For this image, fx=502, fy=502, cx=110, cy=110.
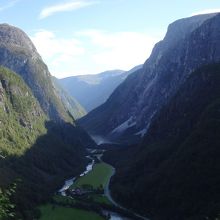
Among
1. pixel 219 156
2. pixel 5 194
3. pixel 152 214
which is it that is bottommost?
pixel 152 214

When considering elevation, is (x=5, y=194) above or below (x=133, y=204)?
above

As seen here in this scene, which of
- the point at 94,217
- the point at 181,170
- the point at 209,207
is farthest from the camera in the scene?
the point at 181,170

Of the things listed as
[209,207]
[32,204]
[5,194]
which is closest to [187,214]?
[209,207]

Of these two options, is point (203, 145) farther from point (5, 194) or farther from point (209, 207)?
point (5, 194)

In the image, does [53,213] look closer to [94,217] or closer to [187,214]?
[94,217]

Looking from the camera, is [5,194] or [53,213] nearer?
[5,194]

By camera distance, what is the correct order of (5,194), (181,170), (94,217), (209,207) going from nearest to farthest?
(5,194)
(209,207)
(94,217)
(181,170)
